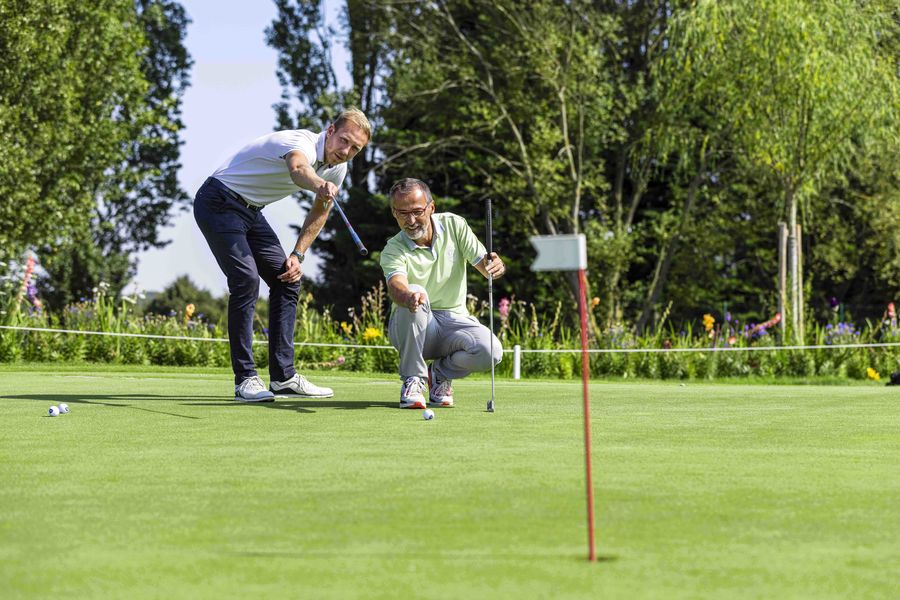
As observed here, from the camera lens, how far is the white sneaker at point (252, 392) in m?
7.62

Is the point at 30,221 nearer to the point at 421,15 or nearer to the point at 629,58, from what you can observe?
the point at 421,15

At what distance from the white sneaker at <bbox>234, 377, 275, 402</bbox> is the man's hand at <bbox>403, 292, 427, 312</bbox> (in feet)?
3.83

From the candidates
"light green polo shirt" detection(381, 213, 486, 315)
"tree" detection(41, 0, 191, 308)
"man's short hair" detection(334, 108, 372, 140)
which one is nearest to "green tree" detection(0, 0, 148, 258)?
"tree" detection(41, 0, 191, 308)

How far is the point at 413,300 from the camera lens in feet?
22.9

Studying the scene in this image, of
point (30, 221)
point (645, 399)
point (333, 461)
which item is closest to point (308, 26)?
point (30, 221)

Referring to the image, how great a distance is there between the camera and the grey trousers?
726cm

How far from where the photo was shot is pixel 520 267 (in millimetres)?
33812

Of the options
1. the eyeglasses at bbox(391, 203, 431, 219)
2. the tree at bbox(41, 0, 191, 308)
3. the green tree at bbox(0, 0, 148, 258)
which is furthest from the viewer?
the tree at bbox(41, 0, 191, 308)

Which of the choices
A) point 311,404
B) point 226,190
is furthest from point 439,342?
point 226,190

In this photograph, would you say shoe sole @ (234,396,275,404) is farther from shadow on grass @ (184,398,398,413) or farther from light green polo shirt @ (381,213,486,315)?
light green polo shirt @ (381,213,486,315)

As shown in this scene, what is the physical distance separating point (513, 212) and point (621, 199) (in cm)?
369

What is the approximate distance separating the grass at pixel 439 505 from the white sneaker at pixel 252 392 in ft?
2.56

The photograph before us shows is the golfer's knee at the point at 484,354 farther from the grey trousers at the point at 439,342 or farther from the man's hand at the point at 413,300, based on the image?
the man's hand at the point at 413,300

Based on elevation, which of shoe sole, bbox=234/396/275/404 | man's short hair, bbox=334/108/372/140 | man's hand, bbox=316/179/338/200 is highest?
man's short hair, bbox=334/108/372/140
